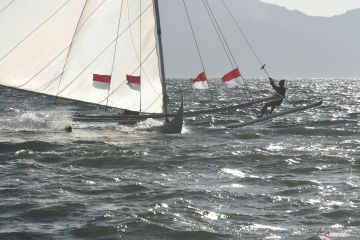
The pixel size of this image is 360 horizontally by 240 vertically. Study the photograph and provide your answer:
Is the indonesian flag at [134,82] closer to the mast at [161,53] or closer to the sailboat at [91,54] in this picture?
the sailboat at [91,54]

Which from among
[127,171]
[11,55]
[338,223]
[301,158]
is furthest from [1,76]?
[338,223]

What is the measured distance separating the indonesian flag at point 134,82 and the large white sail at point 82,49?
0.16 m

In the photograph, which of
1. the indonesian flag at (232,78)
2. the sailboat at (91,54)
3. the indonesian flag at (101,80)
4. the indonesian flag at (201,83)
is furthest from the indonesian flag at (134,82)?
the indonesian flag at (232,78)

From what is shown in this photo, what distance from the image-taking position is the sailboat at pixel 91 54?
24.4 meters

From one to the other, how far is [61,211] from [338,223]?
5.85 meters

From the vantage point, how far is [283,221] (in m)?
12.7

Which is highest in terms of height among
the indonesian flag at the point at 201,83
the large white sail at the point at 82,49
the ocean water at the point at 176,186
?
the large white sail at the point at 82,49

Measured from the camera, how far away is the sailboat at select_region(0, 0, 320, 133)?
24.4 metres

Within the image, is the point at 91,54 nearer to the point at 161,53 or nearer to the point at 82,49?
the point at 82,49

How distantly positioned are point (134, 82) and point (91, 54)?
217cm

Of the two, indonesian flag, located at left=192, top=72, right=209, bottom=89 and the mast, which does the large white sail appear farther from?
indonesian flag, located at left=192, top=72, right=209, bottom=89

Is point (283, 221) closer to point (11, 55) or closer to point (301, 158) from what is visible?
point (301, 158)

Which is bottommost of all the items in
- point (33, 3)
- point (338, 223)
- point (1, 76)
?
point (338, 223)

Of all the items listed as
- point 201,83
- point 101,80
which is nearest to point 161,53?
point 201,83
